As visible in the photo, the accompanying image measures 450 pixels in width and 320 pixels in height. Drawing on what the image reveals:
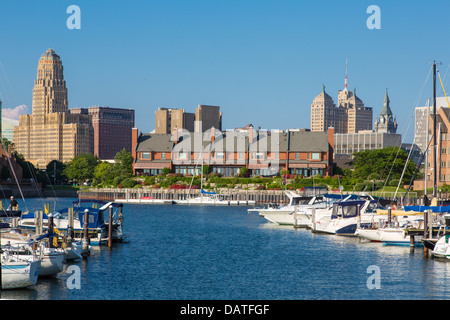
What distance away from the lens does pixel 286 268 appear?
4594 cm

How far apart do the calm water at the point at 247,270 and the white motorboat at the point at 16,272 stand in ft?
1.43

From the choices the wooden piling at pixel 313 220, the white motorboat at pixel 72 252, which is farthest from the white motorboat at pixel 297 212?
the white motorboat at pixel 72 252

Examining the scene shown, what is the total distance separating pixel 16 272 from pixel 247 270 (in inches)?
609

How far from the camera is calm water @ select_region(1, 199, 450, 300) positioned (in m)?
37.2

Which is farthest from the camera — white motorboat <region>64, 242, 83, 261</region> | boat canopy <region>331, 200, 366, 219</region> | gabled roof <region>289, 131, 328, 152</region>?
gabled roof <region>289, 131, 328, 152</region>

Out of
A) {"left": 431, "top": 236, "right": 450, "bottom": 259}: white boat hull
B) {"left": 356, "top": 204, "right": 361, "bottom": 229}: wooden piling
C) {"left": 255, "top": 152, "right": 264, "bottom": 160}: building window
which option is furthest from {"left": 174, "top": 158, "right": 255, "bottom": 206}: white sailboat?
{"left": 431, "top": 236, "right": 450, "bottom": 259}: white boat hull

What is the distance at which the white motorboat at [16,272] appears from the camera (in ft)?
115

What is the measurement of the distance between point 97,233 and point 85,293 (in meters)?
17.8

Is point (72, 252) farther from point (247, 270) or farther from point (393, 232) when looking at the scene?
point (393, 232)

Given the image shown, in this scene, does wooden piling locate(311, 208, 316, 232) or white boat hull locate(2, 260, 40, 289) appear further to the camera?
wooden piling locate(311, 208, 316, 232)

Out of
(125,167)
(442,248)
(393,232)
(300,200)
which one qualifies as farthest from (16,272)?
(125,167)

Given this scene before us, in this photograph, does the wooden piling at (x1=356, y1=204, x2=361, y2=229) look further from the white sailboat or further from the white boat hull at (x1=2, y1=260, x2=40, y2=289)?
the white sailboat

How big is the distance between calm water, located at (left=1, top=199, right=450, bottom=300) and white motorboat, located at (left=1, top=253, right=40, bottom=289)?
1.43ft

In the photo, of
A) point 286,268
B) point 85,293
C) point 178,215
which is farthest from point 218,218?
point 85,293
